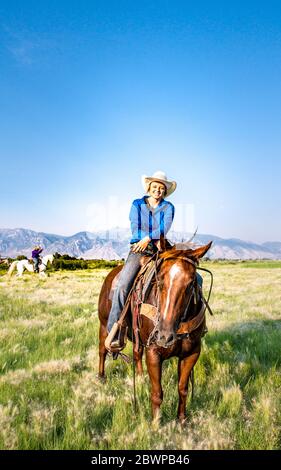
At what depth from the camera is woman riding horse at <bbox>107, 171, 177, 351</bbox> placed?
213 inches

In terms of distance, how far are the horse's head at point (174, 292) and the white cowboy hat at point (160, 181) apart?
5.24 feet

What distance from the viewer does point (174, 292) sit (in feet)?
13.0

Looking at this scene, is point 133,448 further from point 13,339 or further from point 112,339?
point 13,339

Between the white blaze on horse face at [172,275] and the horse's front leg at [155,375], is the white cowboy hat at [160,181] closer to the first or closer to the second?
the white blaze on horse face at [172,275]

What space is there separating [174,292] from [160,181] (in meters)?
2.14

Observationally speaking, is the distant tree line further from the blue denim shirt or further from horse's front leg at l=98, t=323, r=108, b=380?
the blue denim shirt

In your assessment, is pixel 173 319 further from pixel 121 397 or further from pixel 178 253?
pixel 121 397

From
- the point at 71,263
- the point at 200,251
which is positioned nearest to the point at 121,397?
the point at 200,251

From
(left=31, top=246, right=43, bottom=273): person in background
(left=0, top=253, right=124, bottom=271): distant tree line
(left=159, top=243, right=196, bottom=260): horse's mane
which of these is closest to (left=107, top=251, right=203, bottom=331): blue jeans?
(left=159, top=243, right=196, bottom=260): horse's mane

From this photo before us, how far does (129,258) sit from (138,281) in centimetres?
45

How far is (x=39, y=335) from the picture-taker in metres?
9.30

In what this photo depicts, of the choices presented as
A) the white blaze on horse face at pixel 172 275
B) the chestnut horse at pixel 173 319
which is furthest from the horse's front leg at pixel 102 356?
the white blaze on horse face at pixel 172 275

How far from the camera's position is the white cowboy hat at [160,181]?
5.48 meters
